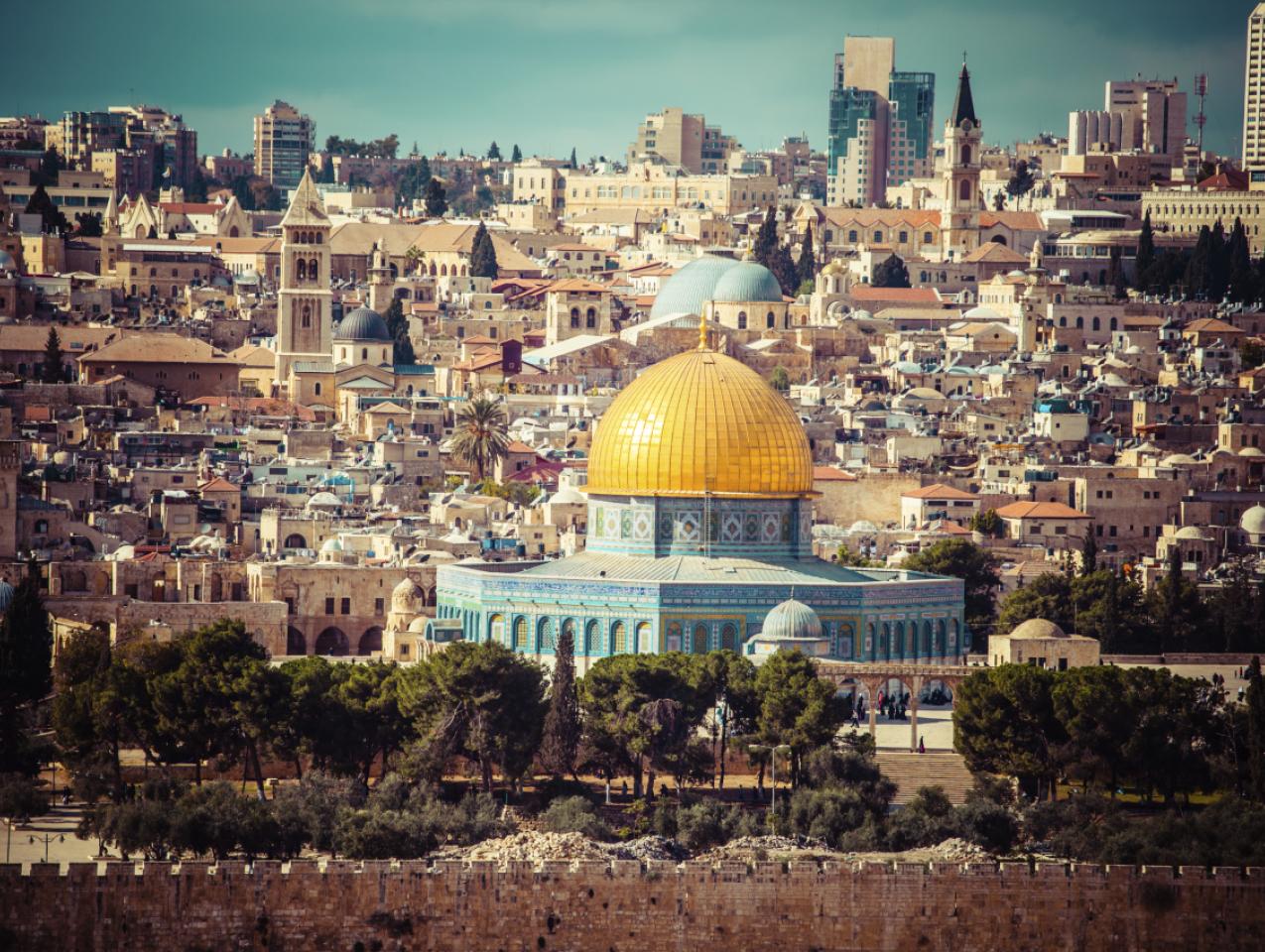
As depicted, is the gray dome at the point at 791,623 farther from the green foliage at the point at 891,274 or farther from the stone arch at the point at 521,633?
the green foliage at the point at 891,274

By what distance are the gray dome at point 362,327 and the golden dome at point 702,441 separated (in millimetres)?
43498

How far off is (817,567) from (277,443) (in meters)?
29.3

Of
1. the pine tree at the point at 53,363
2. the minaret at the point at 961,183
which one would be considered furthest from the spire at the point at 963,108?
the pine tree at the point at 53,363

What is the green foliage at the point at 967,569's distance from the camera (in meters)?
75.2

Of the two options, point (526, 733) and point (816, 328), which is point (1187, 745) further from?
point (816, 328)

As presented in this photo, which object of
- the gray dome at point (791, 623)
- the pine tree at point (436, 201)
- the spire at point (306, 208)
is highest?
the pine tree at point (436, 201)

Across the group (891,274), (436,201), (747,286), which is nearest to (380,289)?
(747,286)

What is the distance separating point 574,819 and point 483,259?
281 ft

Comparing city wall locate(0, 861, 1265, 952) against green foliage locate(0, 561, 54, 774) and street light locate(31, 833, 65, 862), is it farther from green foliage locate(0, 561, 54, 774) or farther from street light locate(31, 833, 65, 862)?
green foliage locate(0, 561, 54, 774)

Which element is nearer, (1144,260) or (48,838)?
(48,838)

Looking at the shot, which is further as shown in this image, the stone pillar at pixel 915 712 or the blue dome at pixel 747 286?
the blue dome at pixel 747 286

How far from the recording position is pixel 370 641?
242 feet

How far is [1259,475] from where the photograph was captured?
9131 cm

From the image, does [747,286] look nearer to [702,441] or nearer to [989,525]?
[989,525]
